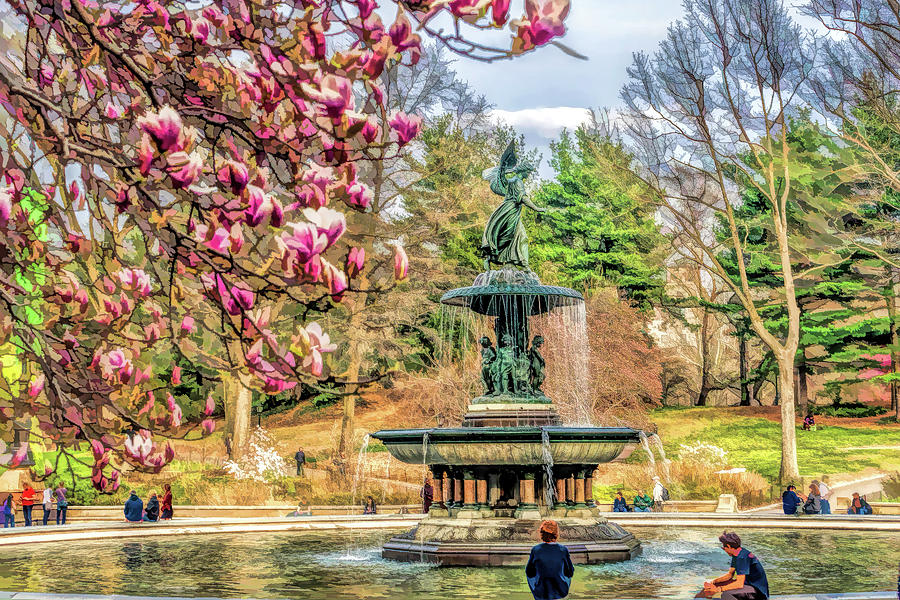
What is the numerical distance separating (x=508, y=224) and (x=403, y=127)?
42.7 ft

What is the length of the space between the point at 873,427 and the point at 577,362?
61.7 ft

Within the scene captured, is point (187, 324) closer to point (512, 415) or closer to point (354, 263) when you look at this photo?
point (354, 263)

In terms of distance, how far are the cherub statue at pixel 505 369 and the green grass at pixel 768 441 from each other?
80.8 ft

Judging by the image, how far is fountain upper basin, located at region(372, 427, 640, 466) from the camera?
14.7m

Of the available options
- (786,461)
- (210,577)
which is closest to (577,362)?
(786,461)

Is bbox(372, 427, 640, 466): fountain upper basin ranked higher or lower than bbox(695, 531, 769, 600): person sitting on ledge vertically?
higher

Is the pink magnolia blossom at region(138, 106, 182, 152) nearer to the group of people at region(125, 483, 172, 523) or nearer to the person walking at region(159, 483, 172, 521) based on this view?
the group of people at region(125, 483, 172, 523)

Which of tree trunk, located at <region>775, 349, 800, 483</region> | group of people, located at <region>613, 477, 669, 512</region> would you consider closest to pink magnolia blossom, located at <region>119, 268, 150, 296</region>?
group of people, located at <region>613, 477, 669, 512</region>

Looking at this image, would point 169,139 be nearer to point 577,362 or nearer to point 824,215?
point 577,362

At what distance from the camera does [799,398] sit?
50125 mm

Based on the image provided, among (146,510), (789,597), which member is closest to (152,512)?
(146,510)

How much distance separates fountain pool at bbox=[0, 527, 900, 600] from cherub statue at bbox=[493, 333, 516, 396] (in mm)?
3487

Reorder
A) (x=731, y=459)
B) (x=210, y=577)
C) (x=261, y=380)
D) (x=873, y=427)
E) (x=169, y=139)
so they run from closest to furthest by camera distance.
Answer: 1. (x=169, y=139)
2. (x=261, y=380)
3. (x=210, y=577)
4. (x=731, y=459)
5. (x=873, y=427)

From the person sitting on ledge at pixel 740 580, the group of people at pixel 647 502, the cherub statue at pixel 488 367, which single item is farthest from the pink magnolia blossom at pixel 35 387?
the group of people at pixel 647 502
